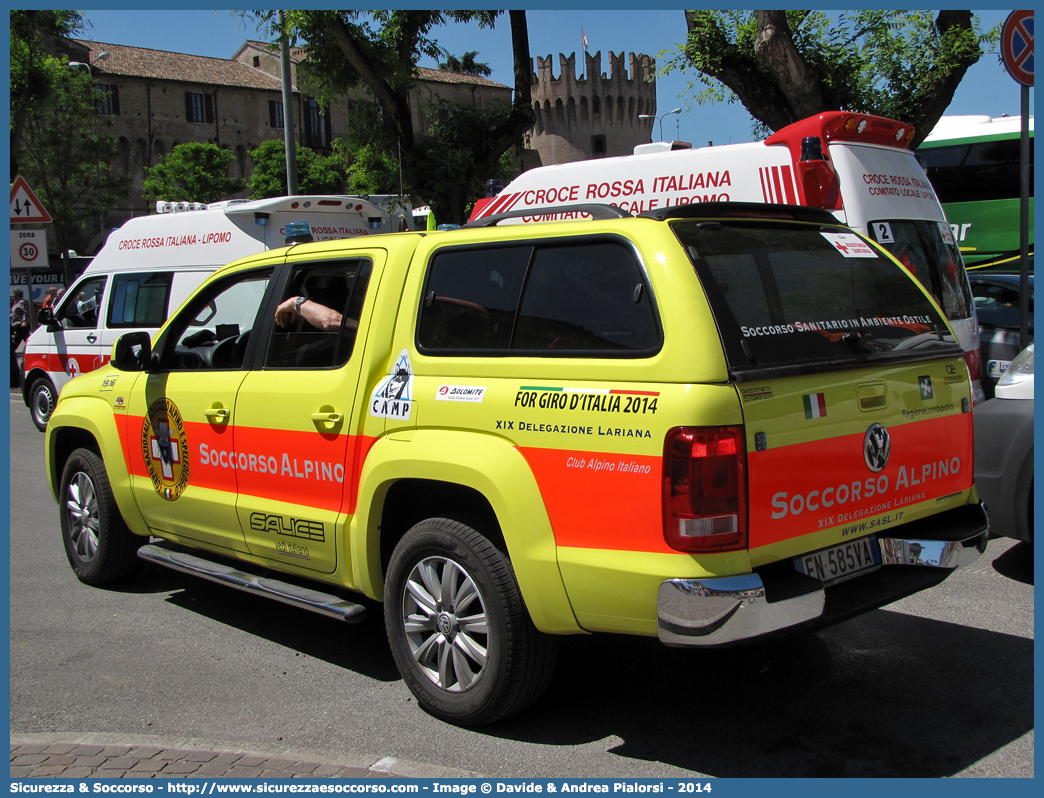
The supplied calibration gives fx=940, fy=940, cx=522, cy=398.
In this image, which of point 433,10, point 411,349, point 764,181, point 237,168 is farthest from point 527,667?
point 237,168

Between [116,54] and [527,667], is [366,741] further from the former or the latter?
[116,54]

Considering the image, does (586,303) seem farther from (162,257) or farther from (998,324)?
(162,257)

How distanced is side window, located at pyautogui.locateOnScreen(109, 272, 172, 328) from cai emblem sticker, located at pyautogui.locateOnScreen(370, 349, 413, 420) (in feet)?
24.9

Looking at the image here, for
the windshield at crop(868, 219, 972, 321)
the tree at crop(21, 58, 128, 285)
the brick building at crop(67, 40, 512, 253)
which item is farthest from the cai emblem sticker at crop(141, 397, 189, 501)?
the brick building at crop(67, 40, 512, 253)

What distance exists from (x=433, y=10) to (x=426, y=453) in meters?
14.0

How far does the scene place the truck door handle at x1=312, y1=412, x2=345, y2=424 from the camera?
405 centimetres

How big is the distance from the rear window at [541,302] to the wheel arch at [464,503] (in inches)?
16.1

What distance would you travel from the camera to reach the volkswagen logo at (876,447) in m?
3.42

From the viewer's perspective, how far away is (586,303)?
135 inches

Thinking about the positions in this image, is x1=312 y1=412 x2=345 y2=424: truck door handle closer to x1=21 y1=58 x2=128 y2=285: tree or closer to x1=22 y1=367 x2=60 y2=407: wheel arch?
x1=22 y1=367 x2=60 y2=407: wheel arch

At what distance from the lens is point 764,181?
7926mm

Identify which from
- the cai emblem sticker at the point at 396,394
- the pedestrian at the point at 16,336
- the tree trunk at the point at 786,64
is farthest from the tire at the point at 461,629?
the pedestrian at the point at 16,336

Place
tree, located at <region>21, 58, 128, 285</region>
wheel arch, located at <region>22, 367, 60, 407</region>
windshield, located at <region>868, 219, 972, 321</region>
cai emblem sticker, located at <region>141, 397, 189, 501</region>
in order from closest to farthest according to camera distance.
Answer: cai emblem sticker, located at <region>141, 397, 189, 501</region>
windshield, located at <region>868, 219, 972, 321</region>
wheel arch, located at <region>22, 367, 60, 407</region>
tree, located at <region>21, 58, 128, 285</region>

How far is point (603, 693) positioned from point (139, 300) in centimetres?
889
